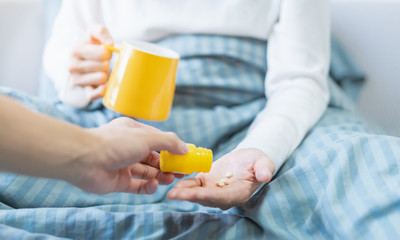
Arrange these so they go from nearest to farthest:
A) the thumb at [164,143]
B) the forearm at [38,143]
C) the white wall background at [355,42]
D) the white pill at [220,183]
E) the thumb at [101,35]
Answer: the forearm at [38,143] < the thumb at [164,143] < the white pill at [220,183] < the thumb at [101,35] < the white wall background at [355,42]

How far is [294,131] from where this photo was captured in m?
0.68

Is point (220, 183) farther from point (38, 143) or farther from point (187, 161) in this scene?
point (38, 143)

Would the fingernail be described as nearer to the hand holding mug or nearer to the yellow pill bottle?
the yellow pill bottle

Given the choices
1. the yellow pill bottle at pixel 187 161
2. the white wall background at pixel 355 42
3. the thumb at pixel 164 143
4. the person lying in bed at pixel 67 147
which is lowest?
the white wall background at pixel 355 42

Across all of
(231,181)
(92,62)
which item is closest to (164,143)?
(231,181)

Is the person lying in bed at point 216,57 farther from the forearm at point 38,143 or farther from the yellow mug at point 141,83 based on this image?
the forearm at point 38,143

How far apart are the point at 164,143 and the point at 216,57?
385mm

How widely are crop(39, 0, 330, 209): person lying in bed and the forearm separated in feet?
1.23

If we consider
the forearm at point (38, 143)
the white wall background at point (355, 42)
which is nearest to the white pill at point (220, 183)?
the forearm at point (38, 143)

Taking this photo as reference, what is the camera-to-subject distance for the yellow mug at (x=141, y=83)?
59 cm

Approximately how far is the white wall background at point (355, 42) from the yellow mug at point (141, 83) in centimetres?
52

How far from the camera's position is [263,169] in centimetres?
51

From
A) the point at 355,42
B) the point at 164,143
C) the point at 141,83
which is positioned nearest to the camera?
the point at 164,143

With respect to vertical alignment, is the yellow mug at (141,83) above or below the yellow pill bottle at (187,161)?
A: above
